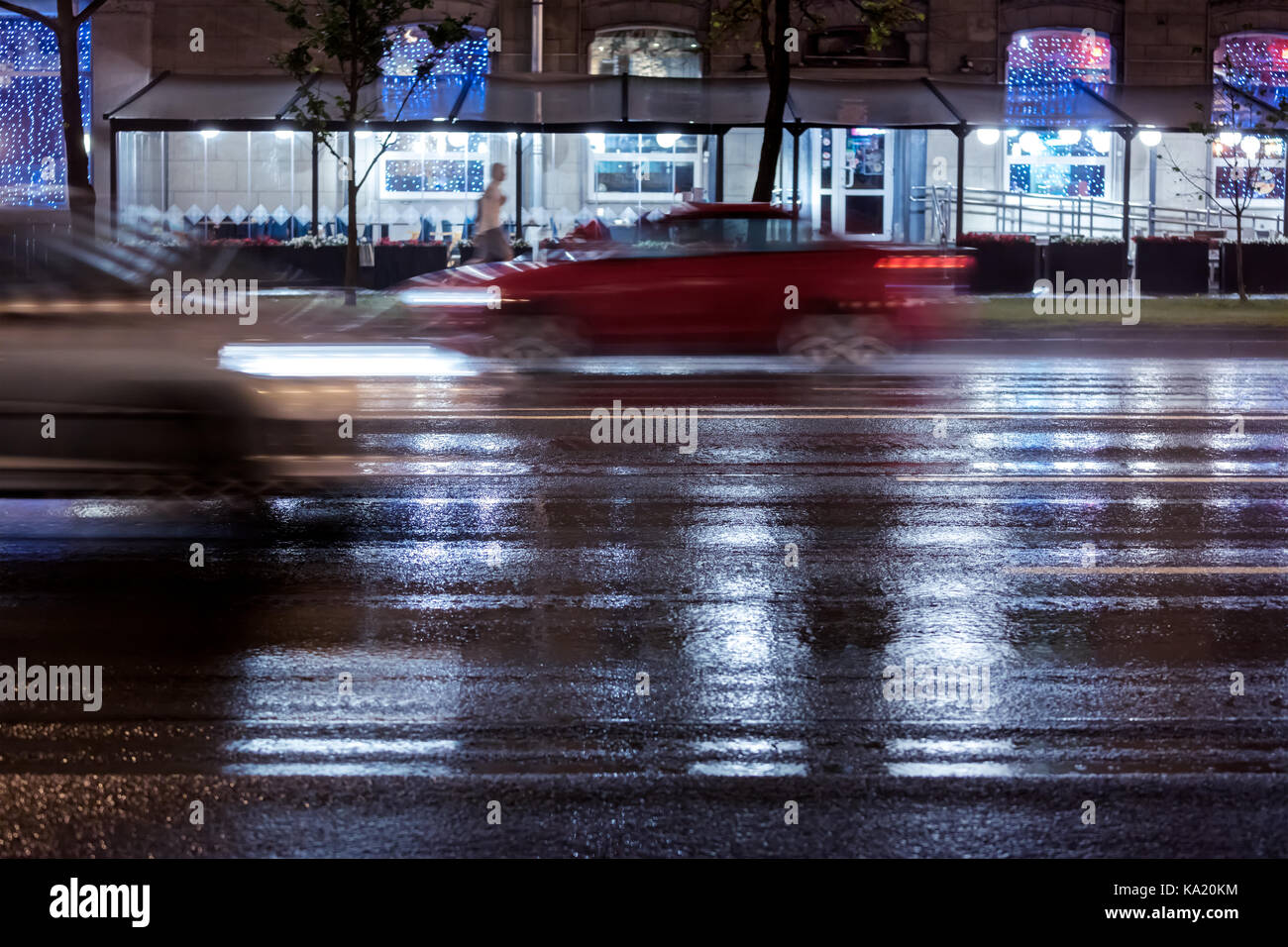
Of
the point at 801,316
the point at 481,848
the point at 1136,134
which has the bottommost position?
the point at 481,848

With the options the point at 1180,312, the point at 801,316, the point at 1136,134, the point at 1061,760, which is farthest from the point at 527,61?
the point at 1061,760

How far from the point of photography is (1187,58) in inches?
1277

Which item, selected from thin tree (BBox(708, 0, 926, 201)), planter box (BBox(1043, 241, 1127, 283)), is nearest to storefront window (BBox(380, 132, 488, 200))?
thin tree (BBox(708, 0, 926, 201))

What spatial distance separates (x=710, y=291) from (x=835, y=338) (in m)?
1.33

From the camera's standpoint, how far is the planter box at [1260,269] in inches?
1148

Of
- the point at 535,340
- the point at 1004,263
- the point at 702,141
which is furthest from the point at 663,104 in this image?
the point at 535,340

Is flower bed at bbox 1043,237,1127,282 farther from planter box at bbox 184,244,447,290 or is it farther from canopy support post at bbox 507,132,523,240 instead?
planter box at bbox 184,244,447,290

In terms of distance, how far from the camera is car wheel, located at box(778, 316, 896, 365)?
1622cm

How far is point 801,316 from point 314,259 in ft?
47.7

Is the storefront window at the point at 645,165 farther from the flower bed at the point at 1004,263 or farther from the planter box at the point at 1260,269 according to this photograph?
the planter box at the point at 1260,269

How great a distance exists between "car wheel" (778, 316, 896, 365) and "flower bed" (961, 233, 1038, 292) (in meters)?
13.1

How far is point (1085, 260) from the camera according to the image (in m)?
29.4

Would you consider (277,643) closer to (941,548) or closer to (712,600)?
(712,600)

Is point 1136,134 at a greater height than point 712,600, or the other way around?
point 1136,134
